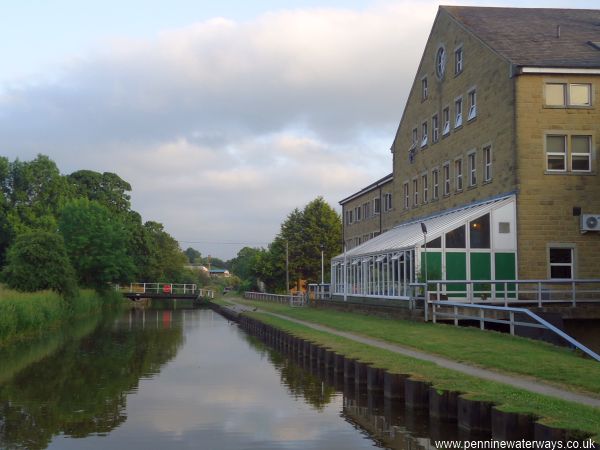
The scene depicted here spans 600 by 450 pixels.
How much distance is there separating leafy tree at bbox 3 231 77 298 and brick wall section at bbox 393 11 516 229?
2018cm

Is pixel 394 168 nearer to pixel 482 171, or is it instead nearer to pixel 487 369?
pixel 482 171

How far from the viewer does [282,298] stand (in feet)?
195

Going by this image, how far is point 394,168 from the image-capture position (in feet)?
157

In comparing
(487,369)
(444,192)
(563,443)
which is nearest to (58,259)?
(444,192)

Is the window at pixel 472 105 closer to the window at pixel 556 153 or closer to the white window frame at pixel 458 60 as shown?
the white window frame at pixel 458 60

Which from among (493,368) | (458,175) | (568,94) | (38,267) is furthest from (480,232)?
(38,267)

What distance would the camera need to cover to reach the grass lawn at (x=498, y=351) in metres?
12.2

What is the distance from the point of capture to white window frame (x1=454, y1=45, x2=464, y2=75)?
120ft

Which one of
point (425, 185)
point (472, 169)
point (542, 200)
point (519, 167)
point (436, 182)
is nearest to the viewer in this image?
point (519, 167)

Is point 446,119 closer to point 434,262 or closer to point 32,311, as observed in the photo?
point 434,262

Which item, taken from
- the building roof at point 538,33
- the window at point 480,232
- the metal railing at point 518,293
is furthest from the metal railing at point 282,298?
the building roof at point 538,33

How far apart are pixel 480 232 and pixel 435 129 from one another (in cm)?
1024

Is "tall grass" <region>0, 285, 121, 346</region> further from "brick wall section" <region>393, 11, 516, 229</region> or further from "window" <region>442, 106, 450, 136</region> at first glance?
"window" <region>442, 106, 450, 136</region>

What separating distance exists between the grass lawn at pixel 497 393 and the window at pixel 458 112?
21.0m
